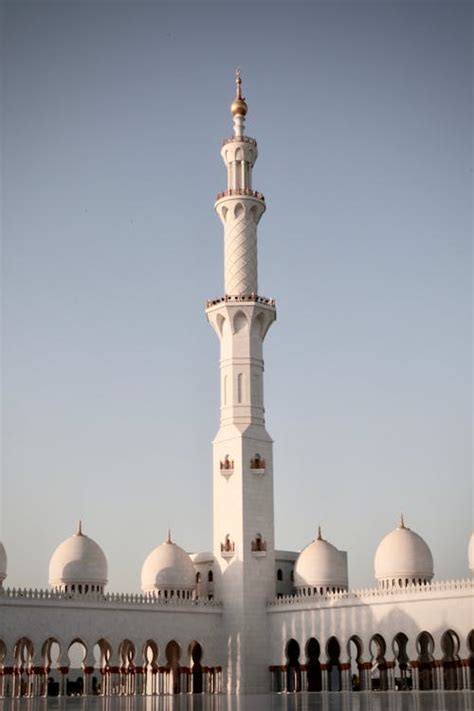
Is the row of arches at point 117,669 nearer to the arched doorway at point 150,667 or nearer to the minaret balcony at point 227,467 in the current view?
the arched doorway at point 150,667

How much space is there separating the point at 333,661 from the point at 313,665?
40.5 inches

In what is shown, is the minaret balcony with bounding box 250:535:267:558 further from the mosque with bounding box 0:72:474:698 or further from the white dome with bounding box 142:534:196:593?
the white dome with bounding box 142:534:196:593

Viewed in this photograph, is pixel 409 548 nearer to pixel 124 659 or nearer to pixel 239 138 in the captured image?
pixel 124 659

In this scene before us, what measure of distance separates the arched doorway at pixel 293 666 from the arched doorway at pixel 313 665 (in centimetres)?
49

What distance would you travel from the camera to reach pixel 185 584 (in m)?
47.7

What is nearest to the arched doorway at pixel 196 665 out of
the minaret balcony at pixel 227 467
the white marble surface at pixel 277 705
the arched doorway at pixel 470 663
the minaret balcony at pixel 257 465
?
the minaret balcony at pixel 227 467

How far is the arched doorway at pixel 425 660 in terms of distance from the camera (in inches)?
1659

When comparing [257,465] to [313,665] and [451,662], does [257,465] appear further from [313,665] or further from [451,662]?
[451,662]

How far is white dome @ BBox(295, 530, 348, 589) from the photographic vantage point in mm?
47500

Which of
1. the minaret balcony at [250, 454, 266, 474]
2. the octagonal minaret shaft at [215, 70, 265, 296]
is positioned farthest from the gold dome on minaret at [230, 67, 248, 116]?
the minaret balcony at [250, 454, 266, 474]

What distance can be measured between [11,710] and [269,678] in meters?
23.2

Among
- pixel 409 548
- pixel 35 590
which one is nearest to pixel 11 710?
pixel 35 590

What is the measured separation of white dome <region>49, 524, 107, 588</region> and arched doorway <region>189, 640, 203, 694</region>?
5.01 metres

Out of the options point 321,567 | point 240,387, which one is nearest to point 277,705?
point 321,567
